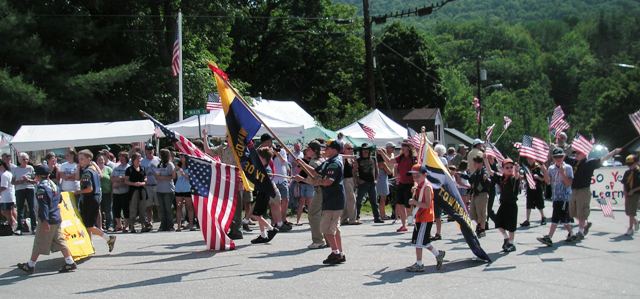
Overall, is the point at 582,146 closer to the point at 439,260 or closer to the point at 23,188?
the point at 439,260

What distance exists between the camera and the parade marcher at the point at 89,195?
12.2 m

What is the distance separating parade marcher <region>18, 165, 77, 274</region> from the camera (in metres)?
10.4

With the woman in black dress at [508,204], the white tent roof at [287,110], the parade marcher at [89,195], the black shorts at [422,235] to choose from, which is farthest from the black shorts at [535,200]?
the white tent roof at [287,110]

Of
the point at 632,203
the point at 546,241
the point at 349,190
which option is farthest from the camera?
the point at 349,190

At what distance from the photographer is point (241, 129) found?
11766 mm

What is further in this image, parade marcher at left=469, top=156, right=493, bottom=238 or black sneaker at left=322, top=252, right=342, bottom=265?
parade marcher at left=469, top=156, right=493, bottom=238

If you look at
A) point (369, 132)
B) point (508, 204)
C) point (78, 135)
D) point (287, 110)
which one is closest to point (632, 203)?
point (508, 204)

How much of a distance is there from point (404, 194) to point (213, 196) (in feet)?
→ 14.5

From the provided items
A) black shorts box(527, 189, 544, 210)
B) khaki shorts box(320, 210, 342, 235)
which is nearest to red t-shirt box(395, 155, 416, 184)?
black shorts box(527, 189, 544, 210)

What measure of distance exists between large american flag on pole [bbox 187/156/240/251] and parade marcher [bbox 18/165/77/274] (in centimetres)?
232

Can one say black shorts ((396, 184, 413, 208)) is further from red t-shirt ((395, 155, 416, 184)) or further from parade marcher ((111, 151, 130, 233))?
parade marcher ((111, 151, 130, 233))

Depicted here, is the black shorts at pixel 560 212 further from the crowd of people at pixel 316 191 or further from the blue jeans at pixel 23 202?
the blue jeans at pixel 23 202

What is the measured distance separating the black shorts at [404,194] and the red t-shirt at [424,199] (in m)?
4.34

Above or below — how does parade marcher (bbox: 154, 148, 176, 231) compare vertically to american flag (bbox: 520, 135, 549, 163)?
below
